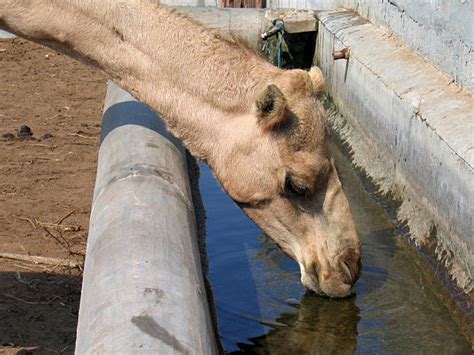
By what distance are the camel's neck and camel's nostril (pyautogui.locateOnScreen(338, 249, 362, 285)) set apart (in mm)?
828

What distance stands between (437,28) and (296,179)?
3.00 meters

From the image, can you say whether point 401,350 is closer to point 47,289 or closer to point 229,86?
point 229,86

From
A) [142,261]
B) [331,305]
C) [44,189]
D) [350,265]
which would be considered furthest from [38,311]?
[44,189]

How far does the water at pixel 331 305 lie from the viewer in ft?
17.4

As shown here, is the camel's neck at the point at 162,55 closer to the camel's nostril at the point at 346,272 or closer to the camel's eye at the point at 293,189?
the camel's eye at the point at 293,189

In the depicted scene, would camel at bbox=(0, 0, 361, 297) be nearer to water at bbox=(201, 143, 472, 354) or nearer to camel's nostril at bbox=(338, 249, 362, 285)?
camel's nostril at bbox=(338, 249, 362, 285)

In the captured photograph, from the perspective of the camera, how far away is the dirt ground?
5.43 metres

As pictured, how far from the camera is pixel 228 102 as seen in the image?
4.86 metres

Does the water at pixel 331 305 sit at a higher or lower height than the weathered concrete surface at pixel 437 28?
lower

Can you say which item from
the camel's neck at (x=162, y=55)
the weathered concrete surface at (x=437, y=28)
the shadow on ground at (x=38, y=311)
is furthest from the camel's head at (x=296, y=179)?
the weathered concrete surface at (x=437, y=28)

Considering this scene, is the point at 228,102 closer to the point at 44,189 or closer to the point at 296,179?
the point at 296,179

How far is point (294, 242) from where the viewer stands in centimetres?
508

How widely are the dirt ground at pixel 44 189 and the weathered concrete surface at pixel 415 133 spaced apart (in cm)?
218

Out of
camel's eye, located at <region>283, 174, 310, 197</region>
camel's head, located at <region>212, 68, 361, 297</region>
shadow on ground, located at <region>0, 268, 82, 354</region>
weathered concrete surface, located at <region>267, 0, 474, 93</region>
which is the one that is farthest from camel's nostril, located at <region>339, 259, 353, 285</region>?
weathered concrete surface, located at <region>267, 0, 474, 93</region>
